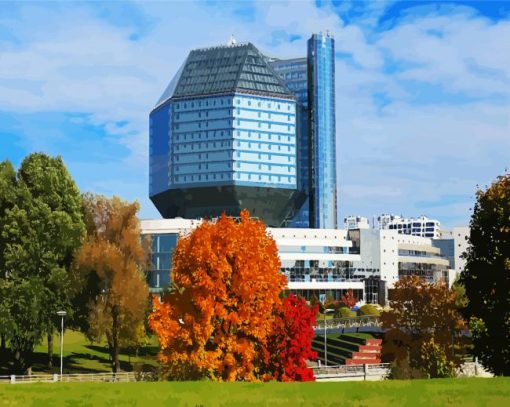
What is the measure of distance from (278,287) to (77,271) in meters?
26.9

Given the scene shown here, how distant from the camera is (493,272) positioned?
49562 mm

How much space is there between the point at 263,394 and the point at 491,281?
88.9 feet

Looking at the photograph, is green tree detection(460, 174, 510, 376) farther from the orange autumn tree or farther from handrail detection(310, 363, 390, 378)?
handrail detection(310, 363, 390, 378)

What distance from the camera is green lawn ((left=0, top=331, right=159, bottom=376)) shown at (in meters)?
79.3

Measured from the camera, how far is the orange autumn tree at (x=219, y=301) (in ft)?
164

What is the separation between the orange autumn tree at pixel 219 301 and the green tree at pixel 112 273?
868 inches

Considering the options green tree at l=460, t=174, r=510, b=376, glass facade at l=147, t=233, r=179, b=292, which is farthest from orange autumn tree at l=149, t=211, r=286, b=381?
glass facade at l=147, t=233, r=179, b=292

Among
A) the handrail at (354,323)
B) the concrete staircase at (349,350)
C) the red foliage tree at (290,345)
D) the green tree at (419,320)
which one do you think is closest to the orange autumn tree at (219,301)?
the red foliage tree at (290,345)

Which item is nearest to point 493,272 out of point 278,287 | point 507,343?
point 507,343

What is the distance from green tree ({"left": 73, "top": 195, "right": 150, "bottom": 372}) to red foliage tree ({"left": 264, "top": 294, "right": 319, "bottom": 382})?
18.1 m

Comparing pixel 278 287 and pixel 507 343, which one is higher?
pixel 278 287

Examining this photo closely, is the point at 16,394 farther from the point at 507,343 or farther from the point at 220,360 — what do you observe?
the point at 507,343

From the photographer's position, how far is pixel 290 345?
5978 cm

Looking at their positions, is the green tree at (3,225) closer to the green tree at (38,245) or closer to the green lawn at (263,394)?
the green tree at (38,245)
